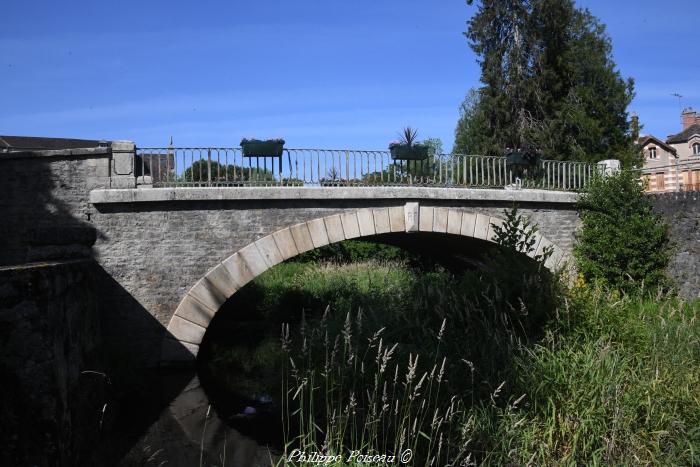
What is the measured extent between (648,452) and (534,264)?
3.10 meters

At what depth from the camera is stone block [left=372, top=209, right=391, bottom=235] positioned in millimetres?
9727

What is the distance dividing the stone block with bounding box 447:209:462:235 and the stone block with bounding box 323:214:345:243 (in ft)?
6.04

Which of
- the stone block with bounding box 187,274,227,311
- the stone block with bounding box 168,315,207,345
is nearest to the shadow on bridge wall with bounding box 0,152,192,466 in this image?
the stone block with bounding box 168,315,207,345

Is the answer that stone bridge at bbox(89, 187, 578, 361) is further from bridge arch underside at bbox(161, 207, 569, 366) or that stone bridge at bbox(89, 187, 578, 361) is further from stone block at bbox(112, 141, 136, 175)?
stone block at bbox(112, 141, 136, 175)

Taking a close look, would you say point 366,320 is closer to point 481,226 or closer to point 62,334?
point 62,334

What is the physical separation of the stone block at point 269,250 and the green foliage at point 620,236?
508 cm

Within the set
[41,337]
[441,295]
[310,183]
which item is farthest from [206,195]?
[41,337]

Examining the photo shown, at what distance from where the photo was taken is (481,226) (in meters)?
10.5

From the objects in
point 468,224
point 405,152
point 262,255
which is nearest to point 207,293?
point 262,255

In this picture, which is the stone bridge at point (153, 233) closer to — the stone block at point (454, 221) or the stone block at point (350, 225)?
the stone block at point (350, 225)

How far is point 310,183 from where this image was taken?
9.52 metres

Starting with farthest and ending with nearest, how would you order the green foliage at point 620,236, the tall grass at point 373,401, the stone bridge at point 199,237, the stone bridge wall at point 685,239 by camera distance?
the green foliage at point 620,236
the stone bridge wall at point 685,239
the stone bridge at point 199,237
the tall grass at point 373,401

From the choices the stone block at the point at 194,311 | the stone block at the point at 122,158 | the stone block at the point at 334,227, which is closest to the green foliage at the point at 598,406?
the stone block at the point at 334,227

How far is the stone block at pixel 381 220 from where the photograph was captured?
9727 mm
